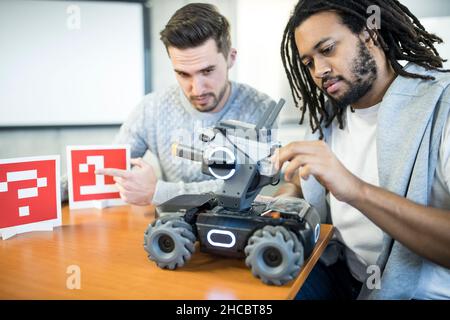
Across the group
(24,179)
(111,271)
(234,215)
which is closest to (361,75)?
(234,215)

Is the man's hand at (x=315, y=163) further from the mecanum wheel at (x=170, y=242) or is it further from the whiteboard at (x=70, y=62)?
the whiteboard at (x=70, y=62)

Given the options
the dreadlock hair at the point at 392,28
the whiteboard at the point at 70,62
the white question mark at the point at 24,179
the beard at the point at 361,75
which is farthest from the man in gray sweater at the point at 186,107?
the whiteboard at the point at 70,62

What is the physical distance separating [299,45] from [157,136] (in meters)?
0.68

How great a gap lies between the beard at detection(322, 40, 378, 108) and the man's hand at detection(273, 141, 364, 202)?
317mm

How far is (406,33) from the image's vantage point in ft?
3.18

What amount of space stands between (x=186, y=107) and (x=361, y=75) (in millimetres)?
683

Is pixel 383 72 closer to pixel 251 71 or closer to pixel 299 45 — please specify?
pixel 299 45

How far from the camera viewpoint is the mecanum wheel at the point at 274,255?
616 mm

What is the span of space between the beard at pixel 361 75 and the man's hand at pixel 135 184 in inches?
21.7

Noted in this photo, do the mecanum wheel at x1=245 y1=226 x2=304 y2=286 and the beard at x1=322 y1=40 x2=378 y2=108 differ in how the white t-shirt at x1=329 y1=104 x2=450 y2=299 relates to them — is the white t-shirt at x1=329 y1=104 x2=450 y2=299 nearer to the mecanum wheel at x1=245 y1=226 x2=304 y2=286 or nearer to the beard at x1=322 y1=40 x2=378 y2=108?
the beard at x1=322 y1=40 x2=378 y2=108

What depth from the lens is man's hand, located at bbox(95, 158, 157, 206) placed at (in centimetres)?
108

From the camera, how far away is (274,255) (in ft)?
2.08
